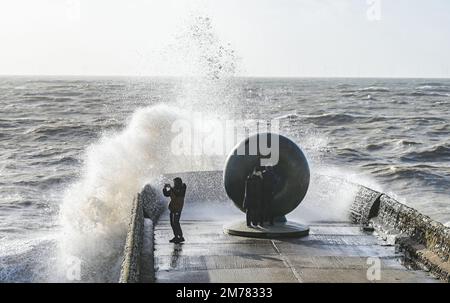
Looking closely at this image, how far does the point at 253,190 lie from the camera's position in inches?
541

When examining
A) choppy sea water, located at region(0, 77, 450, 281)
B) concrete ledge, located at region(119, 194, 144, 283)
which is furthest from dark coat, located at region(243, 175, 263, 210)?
choppy sea water, located at region(0, 77, 450, 281)

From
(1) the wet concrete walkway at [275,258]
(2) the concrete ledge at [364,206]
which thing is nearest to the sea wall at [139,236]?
(1) the wet concrete walkway at [275,258]

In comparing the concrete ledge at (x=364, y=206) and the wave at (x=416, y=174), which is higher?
the concrete ledge at (x=364, y=206)

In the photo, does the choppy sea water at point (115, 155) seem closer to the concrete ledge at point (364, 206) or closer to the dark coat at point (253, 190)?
the dark coat at point (253, 190)

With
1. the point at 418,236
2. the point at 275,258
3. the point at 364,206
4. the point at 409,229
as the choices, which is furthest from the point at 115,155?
the point at 418,236

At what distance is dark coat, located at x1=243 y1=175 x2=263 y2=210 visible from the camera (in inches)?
540

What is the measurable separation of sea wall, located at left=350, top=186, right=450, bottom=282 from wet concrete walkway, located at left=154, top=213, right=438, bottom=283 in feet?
0.94

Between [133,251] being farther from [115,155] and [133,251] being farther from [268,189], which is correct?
[115,155]

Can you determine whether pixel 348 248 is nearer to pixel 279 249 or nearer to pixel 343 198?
pixel 279 249

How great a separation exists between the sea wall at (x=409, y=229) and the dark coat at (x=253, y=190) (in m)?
2.91

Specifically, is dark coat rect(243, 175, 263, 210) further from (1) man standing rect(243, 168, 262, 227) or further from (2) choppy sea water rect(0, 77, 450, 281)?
(2) choppy sea water rect(0, 77, 450, 281)

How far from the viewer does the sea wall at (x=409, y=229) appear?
11484 mm
